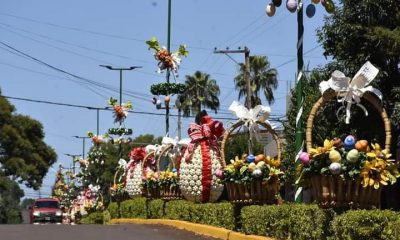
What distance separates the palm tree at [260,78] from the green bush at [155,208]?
28125mm

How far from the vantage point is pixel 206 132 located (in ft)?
60.1

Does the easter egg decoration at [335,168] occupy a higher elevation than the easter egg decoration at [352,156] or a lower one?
lower

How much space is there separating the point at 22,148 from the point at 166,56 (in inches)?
1614

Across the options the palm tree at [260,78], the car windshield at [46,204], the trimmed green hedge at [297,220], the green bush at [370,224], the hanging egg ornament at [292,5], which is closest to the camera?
the green bush at [370,224]

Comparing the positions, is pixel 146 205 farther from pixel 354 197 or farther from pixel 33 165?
pixel 33 165

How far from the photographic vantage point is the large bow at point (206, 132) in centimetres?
1838

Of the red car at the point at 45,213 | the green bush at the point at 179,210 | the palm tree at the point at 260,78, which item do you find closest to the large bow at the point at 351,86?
the green bush at the point at 179,210

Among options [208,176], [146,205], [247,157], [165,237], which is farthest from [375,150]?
[146,205]

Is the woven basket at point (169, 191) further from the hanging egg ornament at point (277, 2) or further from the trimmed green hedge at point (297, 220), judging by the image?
the hanging egg ornament at point (277, 2)

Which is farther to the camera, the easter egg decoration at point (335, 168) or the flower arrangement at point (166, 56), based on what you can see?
the flower arrangement at point (166, 56)

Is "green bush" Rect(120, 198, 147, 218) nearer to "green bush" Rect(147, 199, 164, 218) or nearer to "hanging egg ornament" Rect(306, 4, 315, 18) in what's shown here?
"green bush" Rect(147, 199, 164, 218)

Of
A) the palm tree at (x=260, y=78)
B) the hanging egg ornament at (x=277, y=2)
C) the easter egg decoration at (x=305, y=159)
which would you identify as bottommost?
the easter egg decoration at (x=305, y=159)

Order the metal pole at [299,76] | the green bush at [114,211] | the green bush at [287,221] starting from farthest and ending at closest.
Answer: the green bush at [114,211] → the metal pole at [299,76] → the green bush at [287,221]

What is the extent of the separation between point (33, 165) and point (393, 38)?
2035 inches
